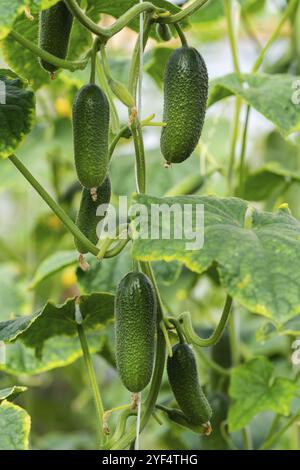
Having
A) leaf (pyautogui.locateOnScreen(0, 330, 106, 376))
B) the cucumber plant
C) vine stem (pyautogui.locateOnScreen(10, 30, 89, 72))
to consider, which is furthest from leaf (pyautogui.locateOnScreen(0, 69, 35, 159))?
leaf (pyautogui.locateOnScreen(0, 330, 106, 376))

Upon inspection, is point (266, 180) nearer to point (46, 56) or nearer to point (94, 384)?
point (94, 384)

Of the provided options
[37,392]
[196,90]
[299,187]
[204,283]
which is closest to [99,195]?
[196,90]

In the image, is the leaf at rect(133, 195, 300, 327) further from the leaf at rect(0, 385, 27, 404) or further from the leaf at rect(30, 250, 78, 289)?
the leaf at rect(30, 250, 78, 289)

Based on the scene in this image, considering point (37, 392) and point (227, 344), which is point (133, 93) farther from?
point (37, 392)

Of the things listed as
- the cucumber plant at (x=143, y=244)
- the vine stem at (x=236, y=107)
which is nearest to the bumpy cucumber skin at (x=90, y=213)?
the cucumber plant at (x=143, y=244)

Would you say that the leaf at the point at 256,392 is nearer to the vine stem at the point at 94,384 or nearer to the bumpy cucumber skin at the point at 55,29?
the vine stem at the point at 94,384
